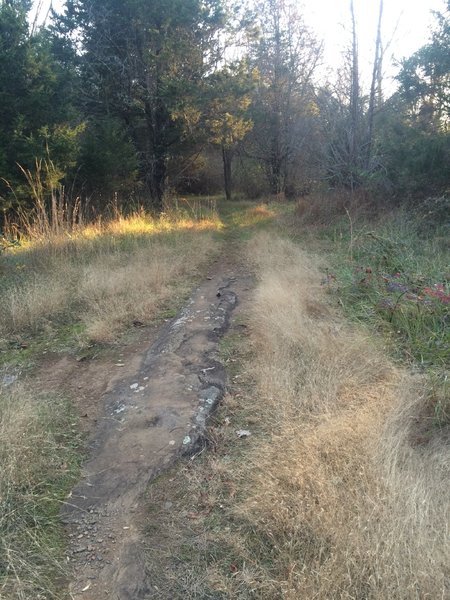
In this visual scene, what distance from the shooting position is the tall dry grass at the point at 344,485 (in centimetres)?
167

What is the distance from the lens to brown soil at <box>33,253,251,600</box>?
191 centimetres

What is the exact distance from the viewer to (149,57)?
11547 millimetres

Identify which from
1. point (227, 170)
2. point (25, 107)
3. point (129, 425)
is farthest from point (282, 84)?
point (129, 425)

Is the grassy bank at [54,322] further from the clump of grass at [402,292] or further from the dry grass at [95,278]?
the clump of grass at [402,292]

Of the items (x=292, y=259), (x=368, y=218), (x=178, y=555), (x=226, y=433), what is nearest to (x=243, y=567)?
(x=178, y=555)

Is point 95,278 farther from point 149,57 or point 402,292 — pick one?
point 149,57

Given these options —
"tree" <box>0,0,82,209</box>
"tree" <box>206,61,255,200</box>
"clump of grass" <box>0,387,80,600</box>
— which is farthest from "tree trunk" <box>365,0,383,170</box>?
"clump of grass" <box>0,387,80,600</box>

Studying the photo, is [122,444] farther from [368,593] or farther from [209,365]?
[368,593]

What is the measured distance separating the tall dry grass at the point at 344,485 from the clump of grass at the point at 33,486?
2.72ft

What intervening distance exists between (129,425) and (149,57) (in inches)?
451

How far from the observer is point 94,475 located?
243 cm

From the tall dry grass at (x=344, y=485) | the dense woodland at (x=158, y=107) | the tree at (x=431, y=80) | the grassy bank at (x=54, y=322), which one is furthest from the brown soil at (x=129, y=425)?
the tree at (x=431, y=80)

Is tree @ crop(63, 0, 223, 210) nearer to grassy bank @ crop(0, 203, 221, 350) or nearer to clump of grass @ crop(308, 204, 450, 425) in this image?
grassy bank @ crop(0, 203, 221, 350)

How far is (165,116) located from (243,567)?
1331cm
